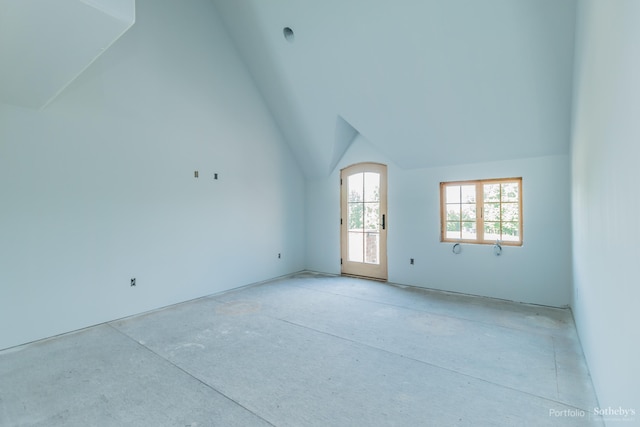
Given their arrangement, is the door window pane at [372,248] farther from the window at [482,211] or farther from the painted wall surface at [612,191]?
the painted wall surface at [612,191]

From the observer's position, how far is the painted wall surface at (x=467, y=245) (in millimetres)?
3760

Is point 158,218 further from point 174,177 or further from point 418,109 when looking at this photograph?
point 418,109

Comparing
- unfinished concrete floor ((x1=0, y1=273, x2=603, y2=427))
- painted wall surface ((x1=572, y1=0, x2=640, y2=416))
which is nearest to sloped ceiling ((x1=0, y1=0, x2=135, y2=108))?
unfinished concrete floor ((x1=0, y1=273, x2=603, y2=427))

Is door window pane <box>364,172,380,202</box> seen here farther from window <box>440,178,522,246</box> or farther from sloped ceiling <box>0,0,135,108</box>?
sloped ceiling <box>0,0,135,108</box>

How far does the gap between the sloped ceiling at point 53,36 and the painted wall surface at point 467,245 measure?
3.98 m

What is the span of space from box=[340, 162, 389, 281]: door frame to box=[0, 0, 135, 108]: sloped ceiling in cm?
400

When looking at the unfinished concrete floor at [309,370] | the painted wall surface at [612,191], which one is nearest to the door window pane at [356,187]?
the unfinished concrete floor at [309,370]

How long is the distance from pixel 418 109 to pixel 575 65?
1558 mm

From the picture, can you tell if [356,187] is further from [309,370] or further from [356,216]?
[309,370]

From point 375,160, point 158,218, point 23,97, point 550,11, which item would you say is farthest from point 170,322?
point 550,11

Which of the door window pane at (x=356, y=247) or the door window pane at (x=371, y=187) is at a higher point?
the door window pane at (x=371, y=187)

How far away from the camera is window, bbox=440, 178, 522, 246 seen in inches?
161

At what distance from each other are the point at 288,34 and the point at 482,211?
3564mm

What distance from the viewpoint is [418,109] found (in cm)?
393
